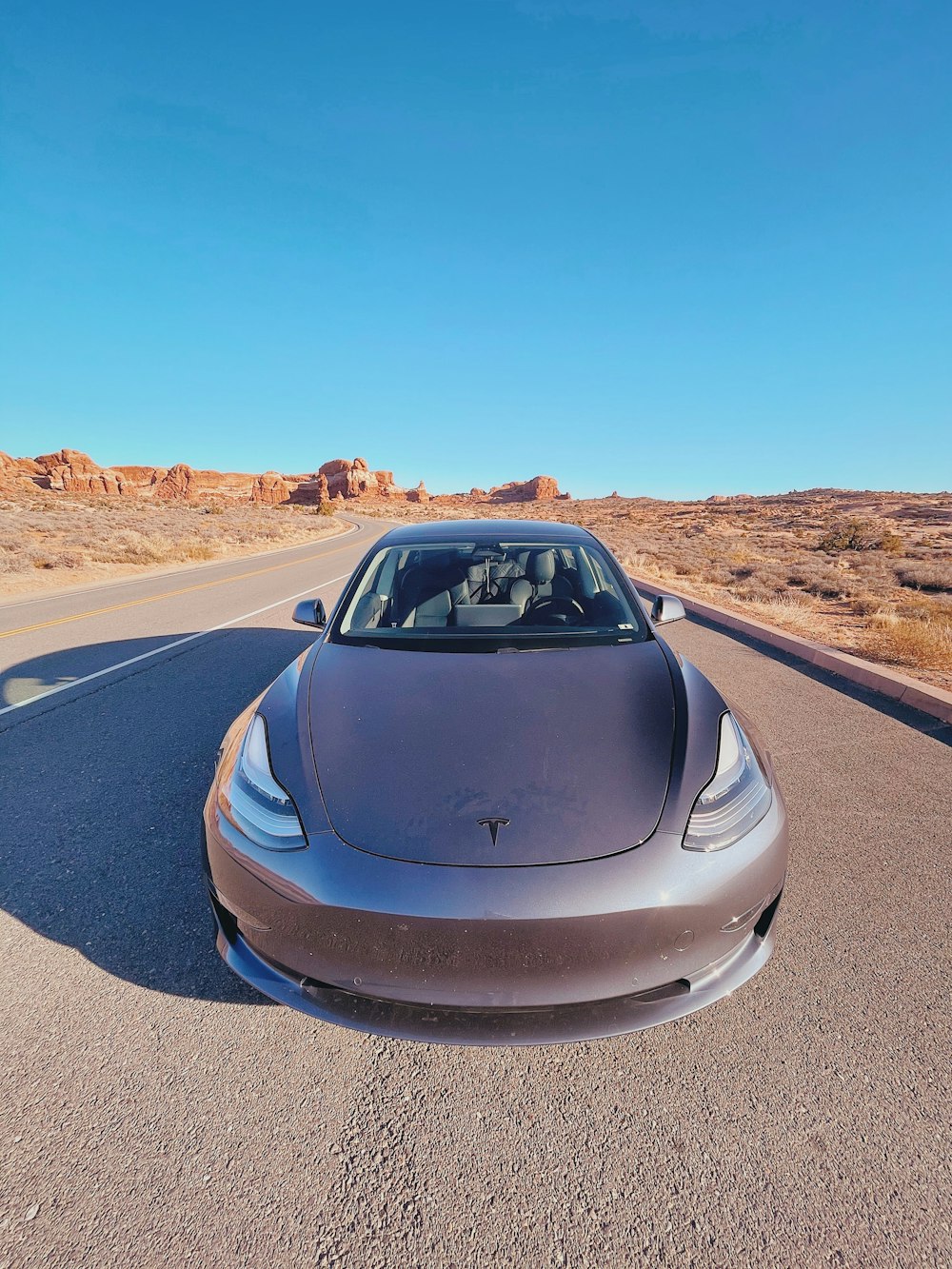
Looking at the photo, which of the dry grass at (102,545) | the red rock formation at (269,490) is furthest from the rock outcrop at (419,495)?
the dry grass at (102,545)

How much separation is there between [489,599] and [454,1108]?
2.42 m

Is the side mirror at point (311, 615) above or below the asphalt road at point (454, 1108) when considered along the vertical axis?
above

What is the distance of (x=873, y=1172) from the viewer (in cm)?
136

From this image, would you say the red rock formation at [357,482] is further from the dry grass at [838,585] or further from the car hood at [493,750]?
the car hood at [493,750]

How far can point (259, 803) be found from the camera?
1.69 meters

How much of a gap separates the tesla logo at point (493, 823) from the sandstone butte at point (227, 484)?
103996 millimetres

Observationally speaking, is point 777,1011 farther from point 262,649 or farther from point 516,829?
point 262,649

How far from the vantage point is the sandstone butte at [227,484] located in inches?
4294

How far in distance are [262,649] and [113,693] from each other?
171cm

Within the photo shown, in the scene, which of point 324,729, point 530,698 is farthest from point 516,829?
point 324,729

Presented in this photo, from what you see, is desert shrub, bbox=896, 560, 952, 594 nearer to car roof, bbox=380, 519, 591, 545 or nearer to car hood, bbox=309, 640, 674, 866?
car roof, bbox=380, 519, 591, 545

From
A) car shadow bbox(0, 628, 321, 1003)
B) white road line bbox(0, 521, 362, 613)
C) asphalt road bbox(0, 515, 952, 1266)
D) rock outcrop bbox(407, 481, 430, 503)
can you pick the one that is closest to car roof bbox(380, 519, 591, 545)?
asphalt road bbox(0, 515, 952, 1266)

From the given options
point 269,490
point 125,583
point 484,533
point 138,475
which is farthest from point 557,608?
point 138,475

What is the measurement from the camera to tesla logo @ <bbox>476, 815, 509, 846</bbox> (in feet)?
4.89
